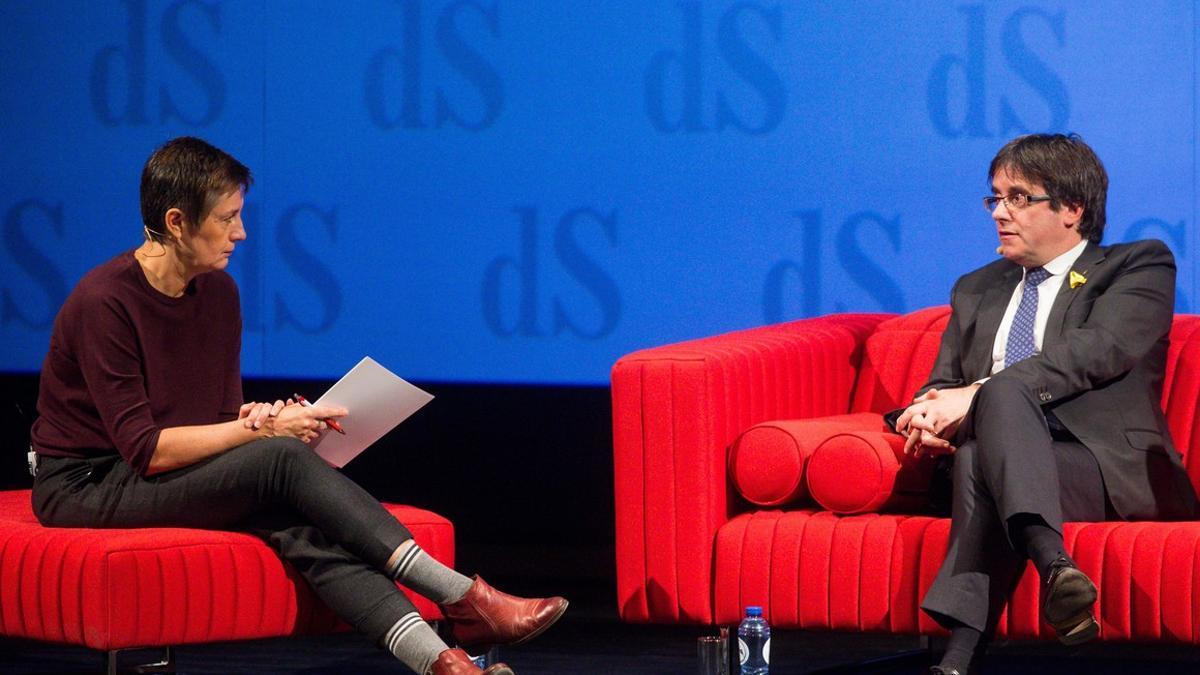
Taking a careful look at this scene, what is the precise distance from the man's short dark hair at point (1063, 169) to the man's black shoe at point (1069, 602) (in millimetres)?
905

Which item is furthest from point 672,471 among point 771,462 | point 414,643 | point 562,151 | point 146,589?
point 562,151

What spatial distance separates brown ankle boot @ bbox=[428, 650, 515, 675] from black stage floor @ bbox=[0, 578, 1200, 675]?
1006 millimetres

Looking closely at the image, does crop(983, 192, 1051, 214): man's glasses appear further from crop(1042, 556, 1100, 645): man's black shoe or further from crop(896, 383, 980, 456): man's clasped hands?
crop(1042, 556, 1100, 645): man's black shoe

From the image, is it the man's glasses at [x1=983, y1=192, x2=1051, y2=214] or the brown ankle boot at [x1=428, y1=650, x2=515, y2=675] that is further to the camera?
the man's glasses at [x1=983, y1=192, x2=1051, y2=214]

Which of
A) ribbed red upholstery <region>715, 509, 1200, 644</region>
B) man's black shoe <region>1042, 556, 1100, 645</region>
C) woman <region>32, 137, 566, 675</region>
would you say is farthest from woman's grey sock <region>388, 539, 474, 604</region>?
man's black shoe <region>1042, 556, 1100, 645</region>

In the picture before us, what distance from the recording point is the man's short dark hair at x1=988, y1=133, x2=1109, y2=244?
3.41 metres

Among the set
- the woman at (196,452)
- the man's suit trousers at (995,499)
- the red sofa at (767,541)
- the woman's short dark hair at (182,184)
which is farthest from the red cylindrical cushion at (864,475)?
the woman's short dark hair at (182,184)

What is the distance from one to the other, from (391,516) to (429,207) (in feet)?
5.92

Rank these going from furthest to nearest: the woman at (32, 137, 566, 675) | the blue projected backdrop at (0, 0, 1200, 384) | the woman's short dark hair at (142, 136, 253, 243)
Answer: the blue projected backdrop at (0, 0, 1200, 384)
the woman's short dark hair at (142, 136, 253, 243)
the woman at (32, 137, 566, 675)

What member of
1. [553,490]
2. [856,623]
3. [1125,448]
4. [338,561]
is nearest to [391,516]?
[338,561]

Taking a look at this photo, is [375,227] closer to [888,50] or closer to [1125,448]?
[888,50]

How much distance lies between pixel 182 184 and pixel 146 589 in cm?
77

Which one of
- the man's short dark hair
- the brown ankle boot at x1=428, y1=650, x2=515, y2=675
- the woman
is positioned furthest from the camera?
the man's short dark hair

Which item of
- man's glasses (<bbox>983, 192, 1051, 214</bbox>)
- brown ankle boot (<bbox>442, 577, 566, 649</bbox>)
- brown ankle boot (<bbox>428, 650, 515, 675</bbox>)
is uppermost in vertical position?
man's glasses (<bbox>983, 192, 1051, 214</bbox>)
